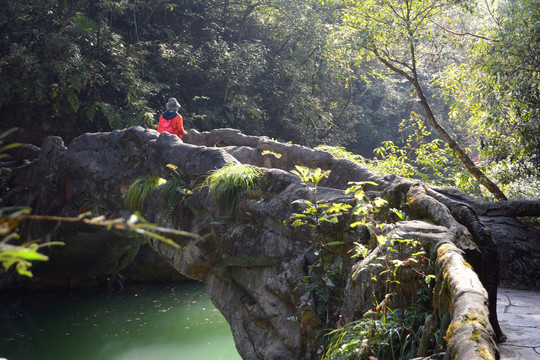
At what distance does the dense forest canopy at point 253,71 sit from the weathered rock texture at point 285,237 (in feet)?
7.92

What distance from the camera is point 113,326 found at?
10398 millimetres

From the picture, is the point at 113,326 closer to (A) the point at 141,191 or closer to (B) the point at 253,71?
(A) the point at 141,191

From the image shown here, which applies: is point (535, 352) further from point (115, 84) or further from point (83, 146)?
point (115, 84)

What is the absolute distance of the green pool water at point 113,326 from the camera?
9.07 meters

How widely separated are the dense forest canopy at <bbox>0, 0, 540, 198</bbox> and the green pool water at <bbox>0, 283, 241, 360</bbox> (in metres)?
4.24

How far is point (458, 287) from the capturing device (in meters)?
2.53

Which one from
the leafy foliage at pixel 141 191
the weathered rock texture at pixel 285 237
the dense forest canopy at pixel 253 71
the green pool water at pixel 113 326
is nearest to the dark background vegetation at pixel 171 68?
Answer: the dense forest canopy at pixel 253 71

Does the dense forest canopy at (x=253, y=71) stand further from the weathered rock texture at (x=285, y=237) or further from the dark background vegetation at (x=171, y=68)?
the weathered rock texture at (x=285, y=237)

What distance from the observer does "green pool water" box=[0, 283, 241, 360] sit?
29.8 ft

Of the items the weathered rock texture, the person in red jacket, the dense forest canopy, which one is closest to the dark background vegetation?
the dense forest canopy

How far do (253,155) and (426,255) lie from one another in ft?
18.9

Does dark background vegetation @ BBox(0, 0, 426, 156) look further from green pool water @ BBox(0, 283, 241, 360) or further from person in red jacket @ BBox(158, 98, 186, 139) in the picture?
green pool water @ BBox(0, 283, 241, 360)

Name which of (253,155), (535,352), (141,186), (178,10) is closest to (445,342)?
(535,352)

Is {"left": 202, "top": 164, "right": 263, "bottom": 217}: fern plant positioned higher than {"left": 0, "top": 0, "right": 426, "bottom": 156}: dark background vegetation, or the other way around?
{"left": 0, "top": 0, "right": 426, "bottom": 156}: dark background vegetation
